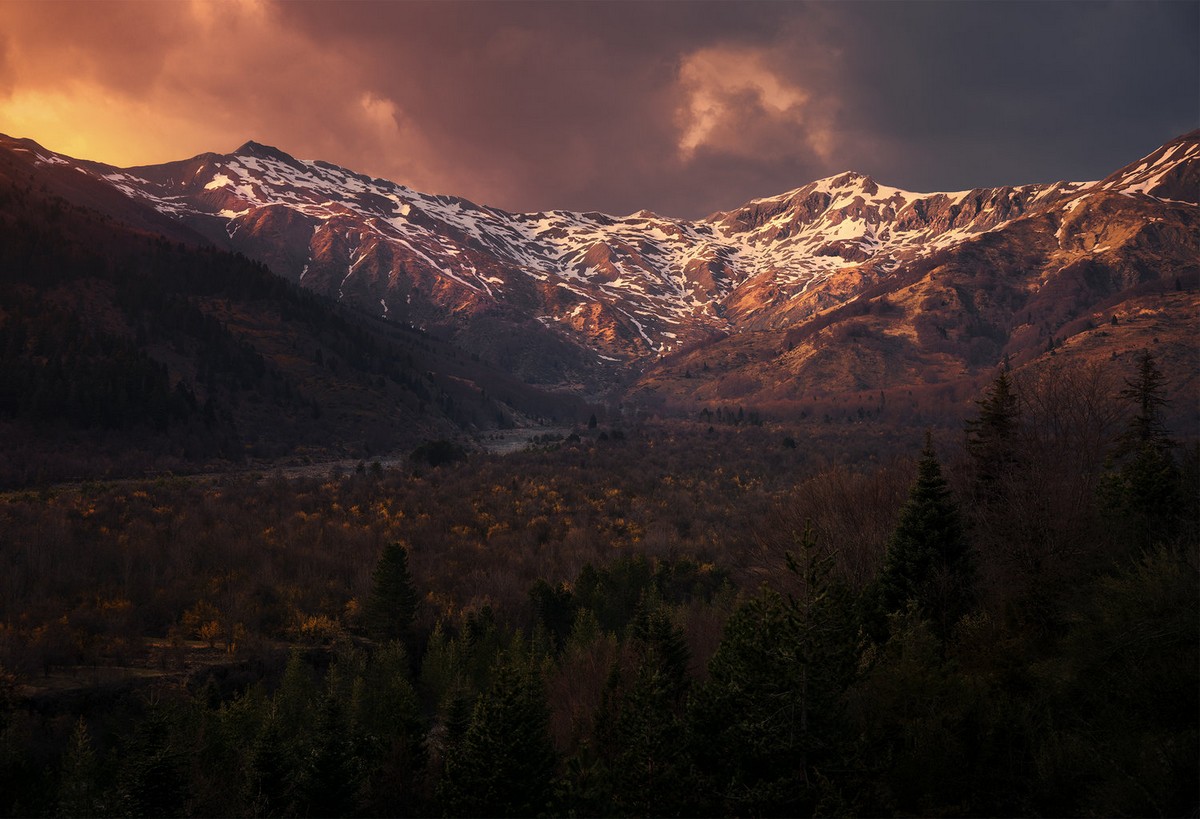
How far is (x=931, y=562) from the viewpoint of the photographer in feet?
105

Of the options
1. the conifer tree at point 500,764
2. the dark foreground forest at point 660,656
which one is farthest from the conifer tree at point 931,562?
the conifer tree at point 500,764

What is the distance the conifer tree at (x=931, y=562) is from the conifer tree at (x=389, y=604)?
110 feet

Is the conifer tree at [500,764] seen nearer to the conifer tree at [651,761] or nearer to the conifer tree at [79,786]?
the conifer tree at [651,761]

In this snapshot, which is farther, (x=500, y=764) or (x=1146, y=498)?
(x=1146, y=498)

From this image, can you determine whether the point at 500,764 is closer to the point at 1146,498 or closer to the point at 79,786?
the point at 79,786

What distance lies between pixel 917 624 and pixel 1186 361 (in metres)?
188

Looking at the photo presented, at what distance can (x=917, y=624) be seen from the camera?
2739 cm

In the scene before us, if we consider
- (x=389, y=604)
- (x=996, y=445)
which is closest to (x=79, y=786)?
(x=389, y=604)

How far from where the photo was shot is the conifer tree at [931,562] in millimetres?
31859

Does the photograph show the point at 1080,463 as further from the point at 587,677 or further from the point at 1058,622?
the point at 587,677

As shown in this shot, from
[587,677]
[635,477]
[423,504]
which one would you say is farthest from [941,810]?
[635,477]

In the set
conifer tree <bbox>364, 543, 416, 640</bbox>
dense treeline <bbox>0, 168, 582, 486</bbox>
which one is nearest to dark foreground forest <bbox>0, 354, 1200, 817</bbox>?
conifer tree <bbox>364, 543, 416, 640</bbox>

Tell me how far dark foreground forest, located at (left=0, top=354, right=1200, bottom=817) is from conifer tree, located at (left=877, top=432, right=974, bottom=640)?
5.6 inches

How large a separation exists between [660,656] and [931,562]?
12515 millimetres
